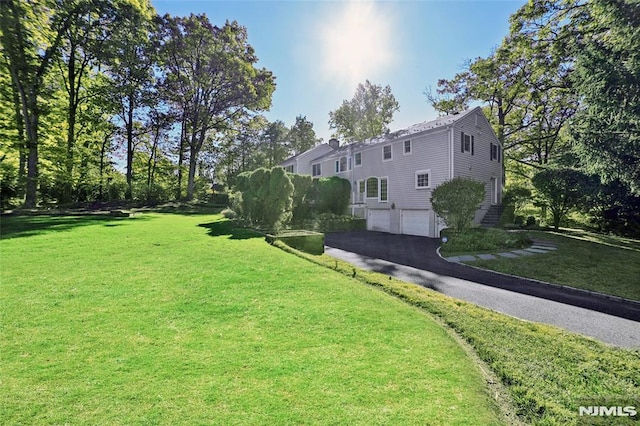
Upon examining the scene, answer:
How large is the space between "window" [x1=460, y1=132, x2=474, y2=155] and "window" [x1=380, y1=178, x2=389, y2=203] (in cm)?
526

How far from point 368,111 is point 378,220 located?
26685 millimetres

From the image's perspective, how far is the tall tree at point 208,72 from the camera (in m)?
28.1

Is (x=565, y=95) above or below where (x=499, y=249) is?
above

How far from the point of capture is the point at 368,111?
42500mm

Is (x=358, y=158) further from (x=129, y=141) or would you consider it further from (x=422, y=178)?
(x=129, y=141)

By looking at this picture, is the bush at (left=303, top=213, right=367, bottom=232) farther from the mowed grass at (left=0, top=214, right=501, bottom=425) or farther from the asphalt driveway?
the mowed grass at (left=0, top=214, right=501, bottom=425)

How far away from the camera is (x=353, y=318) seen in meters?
4.48

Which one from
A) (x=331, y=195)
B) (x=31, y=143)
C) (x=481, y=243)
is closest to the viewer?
(x=481, y=243)

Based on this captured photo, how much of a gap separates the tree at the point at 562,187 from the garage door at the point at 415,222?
7.19m

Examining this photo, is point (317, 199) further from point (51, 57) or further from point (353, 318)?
point (51, 57)

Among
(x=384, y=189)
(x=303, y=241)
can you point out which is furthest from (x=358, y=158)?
(x=303, y=241)

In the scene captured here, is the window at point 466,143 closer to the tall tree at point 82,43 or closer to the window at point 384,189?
the window at point 384,189

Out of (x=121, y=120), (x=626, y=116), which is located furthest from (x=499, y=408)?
(x=121, y=120)

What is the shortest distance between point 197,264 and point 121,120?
32.3m
